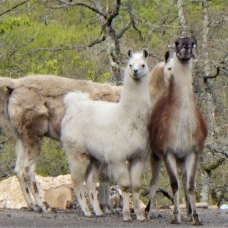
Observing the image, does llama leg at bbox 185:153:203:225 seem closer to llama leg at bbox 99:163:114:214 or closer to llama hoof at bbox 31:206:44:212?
llama leg at bbox 99:163:114:214

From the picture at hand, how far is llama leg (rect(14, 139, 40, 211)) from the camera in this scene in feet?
37.0

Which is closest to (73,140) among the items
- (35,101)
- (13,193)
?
(35,101)

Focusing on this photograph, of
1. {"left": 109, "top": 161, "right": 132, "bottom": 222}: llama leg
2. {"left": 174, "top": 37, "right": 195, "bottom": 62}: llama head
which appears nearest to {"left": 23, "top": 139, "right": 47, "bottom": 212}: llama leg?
{"left": 109, "top": 161, "right": 132, "bottom": 222}: llama leg

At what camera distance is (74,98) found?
433 inches

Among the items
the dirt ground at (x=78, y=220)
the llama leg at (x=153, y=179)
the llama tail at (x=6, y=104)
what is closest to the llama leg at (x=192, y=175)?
the dirt ground at (x=78, y=220)

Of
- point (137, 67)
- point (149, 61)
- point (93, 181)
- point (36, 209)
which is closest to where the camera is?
point (137, 67)

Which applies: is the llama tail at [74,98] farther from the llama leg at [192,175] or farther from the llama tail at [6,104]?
the llama leg at [192,175]

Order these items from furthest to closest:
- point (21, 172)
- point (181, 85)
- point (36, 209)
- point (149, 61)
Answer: point (149, 61), point (21, 172), point (36, 209), point (181, 85)

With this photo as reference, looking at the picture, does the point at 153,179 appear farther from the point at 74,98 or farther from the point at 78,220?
the point at 74,98

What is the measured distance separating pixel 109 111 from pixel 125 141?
0.68 meters

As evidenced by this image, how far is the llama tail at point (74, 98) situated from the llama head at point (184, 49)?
6.61ft

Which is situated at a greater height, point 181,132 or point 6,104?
point 6,104

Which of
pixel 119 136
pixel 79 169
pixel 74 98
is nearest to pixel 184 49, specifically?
pixel 119 136

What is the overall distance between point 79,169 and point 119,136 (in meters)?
1.08
